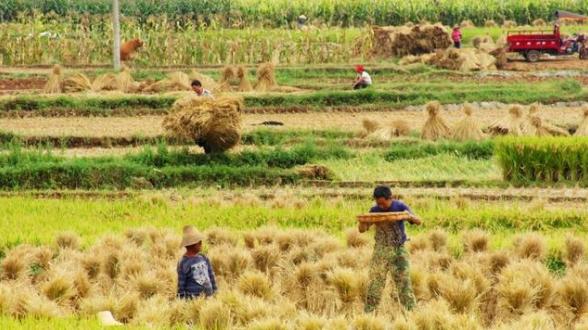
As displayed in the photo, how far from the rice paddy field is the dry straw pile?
23 mm

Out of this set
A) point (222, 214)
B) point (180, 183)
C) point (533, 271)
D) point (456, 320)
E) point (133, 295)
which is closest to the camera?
point (456, 320)

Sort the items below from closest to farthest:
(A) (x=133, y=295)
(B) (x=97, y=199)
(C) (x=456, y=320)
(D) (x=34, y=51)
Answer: (C) (x=456, y=320), (A) (x=133, y=295), (B) (x=97, y=199), (D) (x=34, y=51)

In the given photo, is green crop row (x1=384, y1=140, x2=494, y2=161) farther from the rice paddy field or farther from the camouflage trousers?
the camouflage trousers

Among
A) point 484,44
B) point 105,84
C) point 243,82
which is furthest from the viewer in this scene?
point 484,44

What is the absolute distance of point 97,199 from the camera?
1686cm

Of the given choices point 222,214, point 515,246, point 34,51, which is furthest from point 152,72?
point 515,246

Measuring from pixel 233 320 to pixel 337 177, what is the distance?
8105 millimetres

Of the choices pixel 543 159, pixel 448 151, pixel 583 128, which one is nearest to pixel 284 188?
pixel 448 151

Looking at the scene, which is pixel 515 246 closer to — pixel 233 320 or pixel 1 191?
pixel 233 320

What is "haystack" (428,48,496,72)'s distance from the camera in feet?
107

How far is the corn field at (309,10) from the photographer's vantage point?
4300cm

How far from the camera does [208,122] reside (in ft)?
60.1

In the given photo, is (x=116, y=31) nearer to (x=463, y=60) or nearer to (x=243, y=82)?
(x=243, y=82)

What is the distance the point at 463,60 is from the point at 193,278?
22577mm
